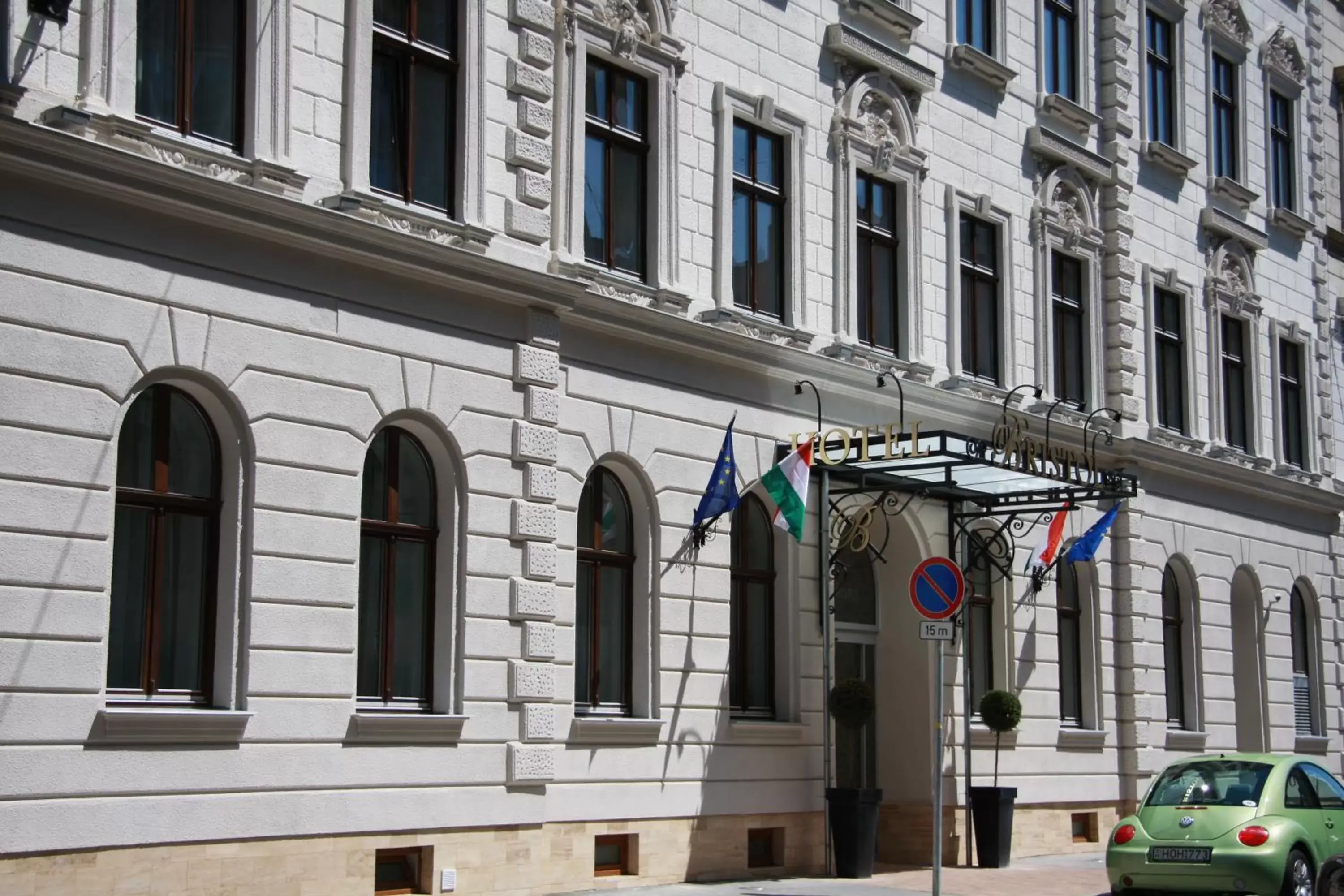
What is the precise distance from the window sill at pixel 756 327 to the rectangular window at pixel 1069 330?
688 cm

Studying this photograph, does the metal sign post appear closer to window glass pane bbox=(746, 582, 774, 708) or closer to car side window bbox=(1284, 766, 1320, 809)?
car side window bbox=(1284, 766, 1320, 809)

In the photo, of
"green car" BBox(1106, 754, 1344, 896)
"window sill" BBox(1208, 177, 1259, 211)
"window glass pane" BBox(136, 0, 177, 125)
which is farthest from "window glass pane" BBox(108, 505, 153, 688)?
"window sill" BBox(1208, 177, 1259, 211)

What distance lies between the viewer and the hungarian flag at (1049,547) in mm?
25500

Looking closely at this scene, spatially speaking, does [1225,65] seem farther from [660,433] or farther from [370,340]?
[370,340]

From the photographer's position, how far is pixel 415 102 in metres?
17.6

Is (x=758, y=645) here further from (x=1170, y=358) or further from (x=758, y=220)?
(x=1170, y=358)

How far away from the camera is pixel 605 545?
1959 cm

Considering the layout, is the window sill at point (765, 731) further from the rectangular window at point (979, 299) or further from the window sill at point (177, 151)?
the window sill at point (177, 151)

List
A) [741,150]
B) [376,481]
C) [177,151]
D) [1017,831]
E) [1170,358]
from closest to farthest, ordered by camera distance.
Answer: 1. [177,151]
2. [376,481]
3. [741,150]
4. [1017,831]
5. [1170,358]

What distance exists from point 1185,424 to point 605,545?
571 inches

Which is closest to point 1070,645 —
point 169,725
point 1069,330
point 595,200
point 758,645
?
point 1069,330

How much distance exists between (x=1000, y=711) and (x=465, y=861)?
9308 millimetres

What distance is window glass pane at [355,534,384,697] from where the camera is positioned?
16688mm

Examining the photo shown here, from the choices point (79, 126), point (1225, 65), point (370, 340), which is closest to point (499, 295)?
point (370, 340)
